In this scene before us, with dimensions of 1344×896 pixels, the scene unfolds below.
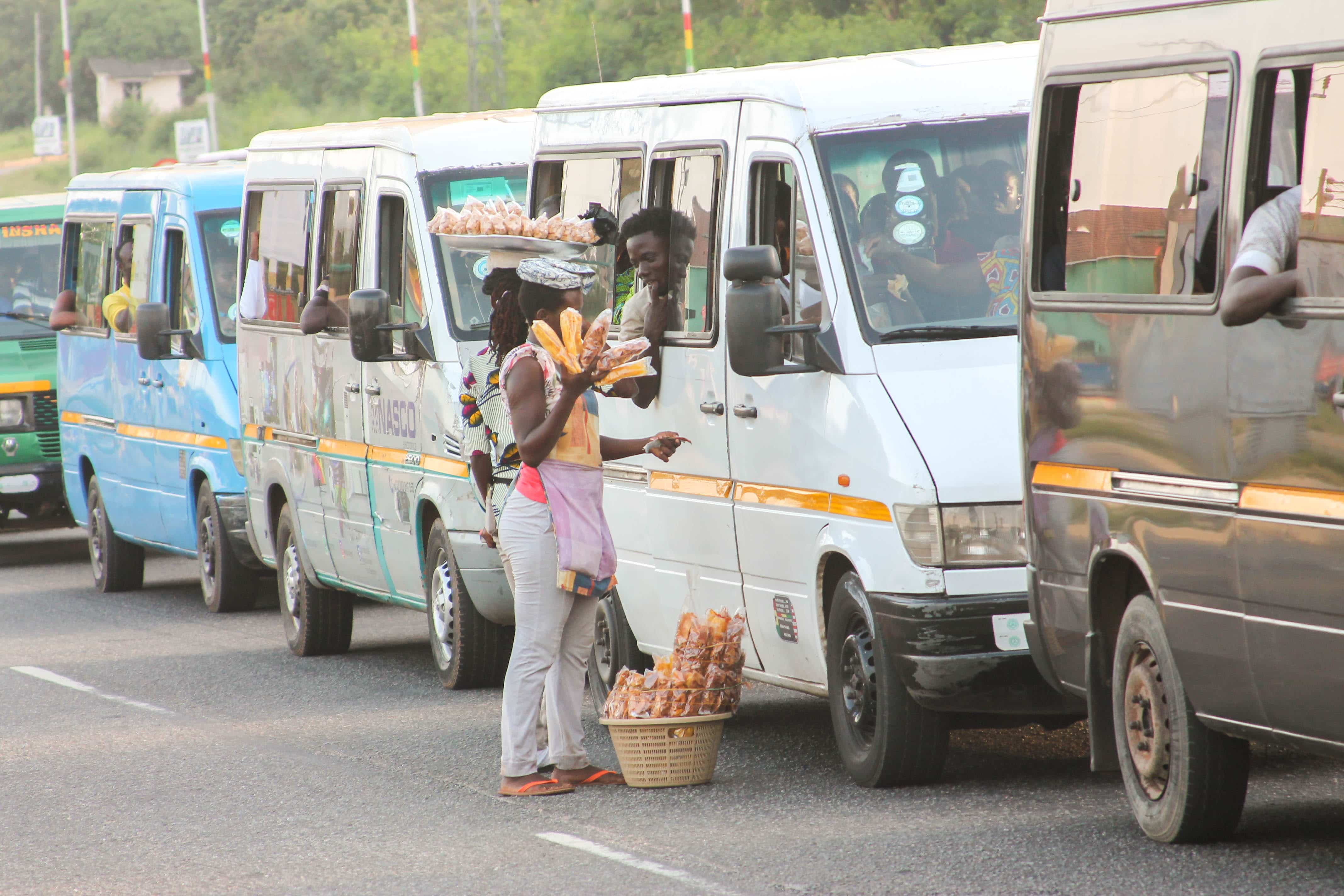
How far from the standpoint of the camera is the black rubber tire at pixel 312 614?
13.4 metres

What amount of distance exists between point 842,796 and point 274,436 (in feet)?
21.6

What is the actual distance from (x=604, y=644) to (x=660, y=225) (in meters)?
2.01

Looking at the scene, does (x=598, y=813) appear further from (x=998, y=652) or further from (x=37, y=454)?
(x=37, y=454)

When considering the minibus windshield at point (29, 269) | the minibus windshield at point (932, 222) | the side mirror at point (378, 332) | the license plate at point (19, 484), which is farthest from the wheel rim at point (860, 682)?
the minibus windshield at point (29, 269)

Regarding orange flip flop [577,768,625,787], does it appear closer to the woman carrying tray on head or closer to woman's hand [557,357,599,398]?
the woman carrying tray on head

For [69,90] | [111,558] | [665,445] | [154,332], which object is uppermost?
[69,90]

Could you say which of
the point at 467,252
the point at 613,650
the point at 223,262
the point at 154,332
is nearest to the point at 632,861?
the point at 613,650

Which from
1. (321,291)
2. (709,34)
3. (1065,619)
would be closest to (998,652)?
(1065,619)

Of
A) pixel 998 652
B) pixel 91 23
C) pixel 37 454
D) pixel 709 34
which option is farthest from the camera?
pixel 91 23

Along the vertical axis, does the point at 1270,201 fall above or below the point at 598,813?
above

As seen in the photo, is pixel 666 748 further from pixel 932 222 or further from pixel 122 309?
pixel 122 309

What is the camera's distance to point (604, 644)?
10273mm

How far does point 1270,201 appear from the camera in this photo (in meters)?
6.03

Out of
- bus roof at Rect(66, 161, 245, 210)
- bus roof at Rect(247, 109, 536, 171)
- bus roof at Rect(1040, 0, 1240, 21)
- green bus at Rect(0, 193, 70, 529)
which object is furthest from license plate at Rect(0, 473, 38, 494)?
bus roof at Rect(1040, 0, 1240, 21)
